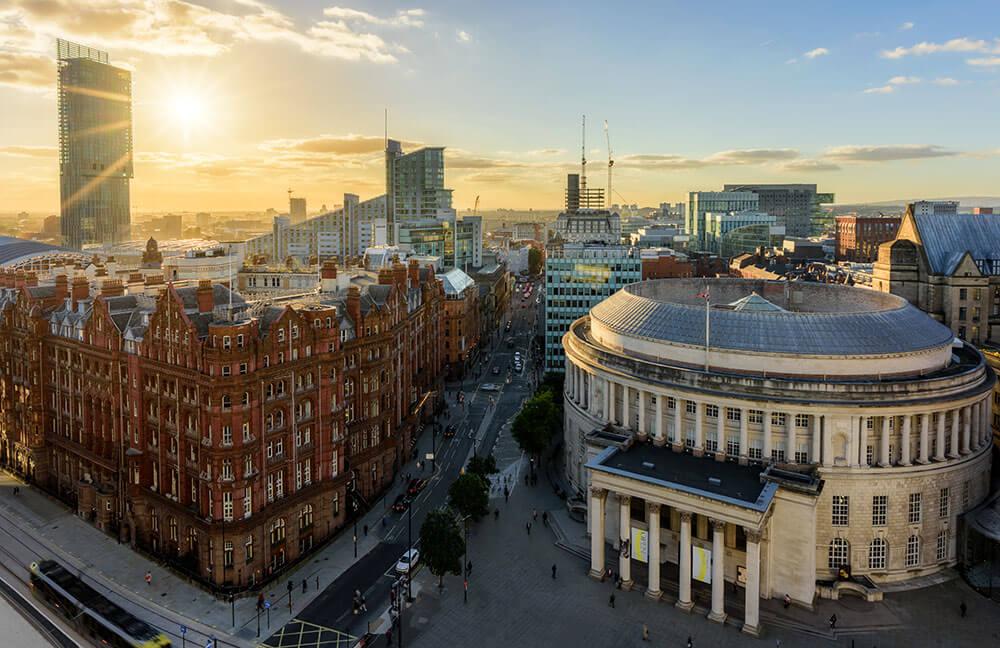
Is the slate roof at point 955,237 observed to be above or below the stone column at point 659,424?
above

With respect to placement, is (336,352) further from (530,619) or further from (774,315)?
(774,315)

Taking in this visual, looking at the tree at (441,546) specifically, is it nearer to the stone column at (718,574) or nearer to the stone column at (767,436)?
the stone column at (718,574)

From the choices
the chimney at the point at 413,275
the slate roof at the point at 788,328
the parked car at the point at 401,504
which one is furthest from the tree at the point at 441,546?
the chimney at the point at 413,275

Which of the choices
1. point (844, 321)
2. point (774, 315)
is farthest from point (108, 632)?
point (844, 321)

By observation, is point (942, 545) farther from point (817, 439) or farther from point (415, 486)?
point (415, 486)

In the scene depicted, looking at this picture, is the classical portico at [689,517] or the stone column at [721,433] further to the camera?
the stone column at [721,433]

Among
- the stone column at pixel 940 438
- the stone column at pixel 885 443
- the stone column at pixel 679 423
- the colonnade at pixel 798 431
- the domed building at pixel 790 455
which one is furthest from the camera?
the stone column at pixel 679 423

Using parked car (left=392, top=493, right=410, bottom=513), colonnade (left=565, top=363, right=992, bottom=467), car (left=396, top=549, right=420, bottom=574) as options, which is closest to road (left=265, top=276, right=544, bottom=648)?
parked car (left=392, top=493, right=410, bottom=513)

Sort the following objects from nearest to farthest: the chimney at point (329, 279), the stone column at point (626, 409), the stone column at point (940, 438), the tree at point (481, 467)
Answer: the stone column at point (940, 438)
the stone column at point (626, 409)
the tree at point (481, 467)
the chimney at point (329, 279)
